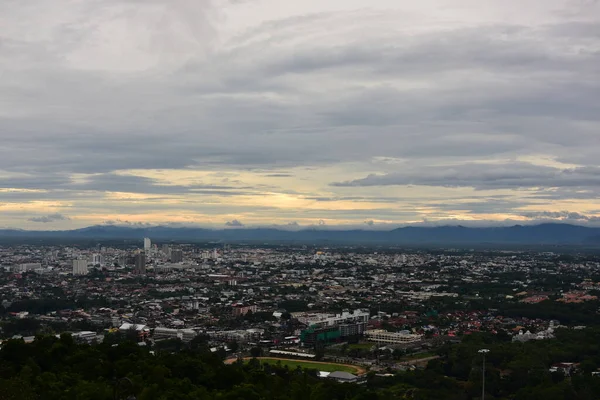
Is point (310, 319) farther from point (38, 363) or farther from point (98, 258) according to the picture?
point (98, 258)

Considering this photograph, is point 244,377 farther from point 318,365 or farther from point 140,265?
point 140,265

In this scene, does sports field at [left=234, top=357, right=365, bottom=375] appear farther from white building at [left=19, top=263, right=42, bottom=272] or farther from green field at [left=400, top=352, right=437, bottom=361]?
white building at [left=19, top=263, right=42, bottom=272]

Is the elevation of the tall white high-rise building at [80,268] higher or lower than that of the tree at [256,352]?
higher

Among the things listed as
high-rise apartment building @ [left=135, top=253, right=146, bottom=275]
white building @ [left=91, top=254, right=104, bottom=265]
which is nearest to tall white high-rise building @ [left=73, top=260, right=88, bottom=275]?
high-rise apartment building @ [left=135, top=253, right=146, bottom=275]

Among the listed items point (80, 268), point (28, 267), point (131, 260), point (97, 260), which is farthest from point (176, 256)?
point (28, 267)

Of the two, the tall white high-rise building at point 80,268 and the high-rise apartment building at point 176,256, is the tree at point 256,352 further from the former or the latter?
the high-rise apartment building at point 176,256

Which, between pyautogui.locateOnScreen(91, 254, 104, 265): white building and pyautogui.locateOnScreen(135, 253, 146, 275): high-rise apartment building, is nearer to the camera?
pyautogui.locateOnScreen(135, 253, 146, 275): high-rise apartment building

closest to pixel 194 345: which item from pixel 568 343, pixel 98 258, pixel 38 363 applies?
pixel 38 363

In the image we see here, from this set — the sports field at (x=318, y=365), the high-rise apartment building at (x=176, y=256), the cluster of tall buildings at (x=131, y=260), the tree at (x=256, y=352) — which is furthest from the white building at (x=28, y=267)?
the sports field at (x=318, y=365)
